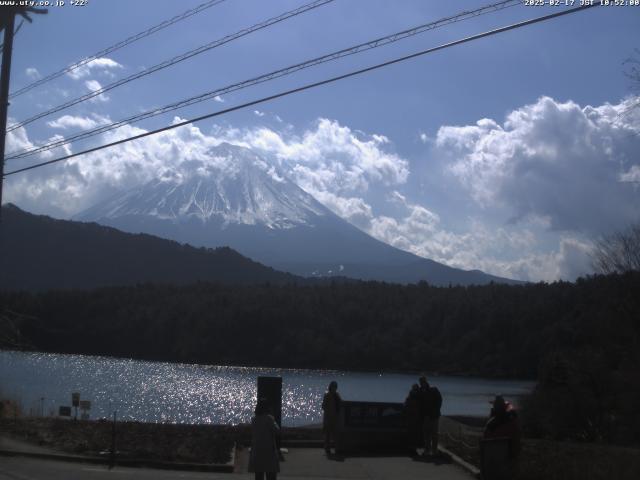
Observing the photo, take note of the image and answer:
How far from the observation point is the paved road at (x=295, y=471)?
44.3ft

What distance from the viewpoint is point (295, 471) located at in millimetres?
14469

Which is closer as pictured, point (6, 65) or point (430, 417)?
point (430, 417)

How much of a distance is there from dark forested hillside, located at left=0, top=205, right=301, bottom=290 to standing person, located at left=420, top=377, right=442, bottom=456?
5378 inches

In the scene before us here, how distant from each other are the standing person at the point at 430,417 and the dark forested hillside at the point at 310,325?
68.6m

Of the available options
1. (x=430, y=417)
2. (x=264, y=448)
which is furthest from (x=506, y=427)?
(x=430, y=417)

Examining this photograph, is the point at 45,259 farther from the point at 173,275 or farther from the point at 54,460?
the point at 54,460

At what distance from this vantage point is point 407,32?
1295 cm

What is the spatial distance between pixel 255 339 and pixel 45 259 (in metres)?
65.0

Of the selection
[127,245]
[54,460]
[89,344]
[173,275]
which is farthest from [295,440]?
[127,245]

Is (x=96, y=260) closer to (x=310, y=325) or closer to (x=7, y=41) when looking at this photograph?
(x=310, y=325)

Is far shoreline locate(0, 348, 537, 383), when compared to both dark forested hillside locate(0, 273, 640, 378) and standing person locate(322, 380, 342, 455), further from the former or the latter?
standing person locate(322, 380, 342, 455)

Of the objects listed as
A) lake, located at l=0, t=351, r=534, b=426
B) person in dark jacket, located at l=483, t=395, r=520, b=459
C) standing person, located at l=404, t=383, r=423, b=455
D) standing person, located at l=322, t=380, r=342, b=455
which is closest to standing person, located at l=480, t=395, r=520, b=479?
person in dark jacket, located at l=483, t=395, r=520, b=459

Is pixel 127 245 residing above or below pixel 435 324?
above

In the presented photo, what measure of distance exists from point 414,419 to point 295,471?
3.37 m
